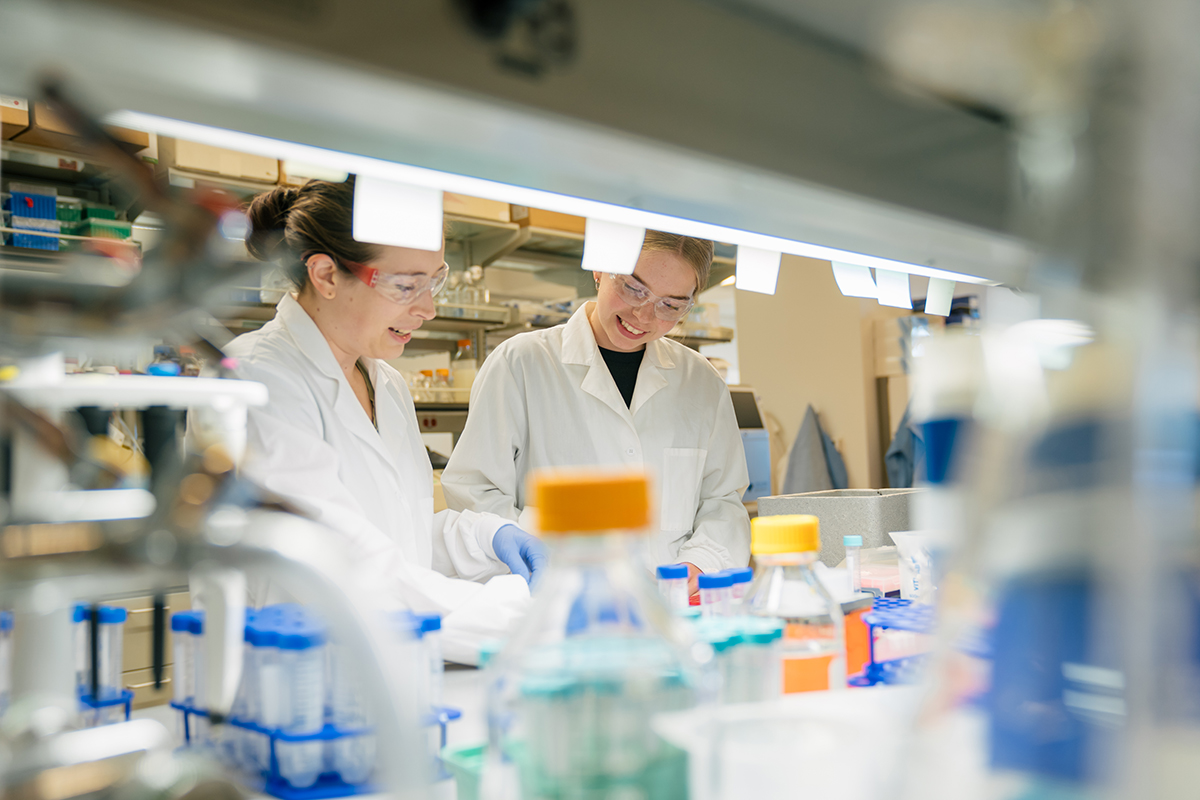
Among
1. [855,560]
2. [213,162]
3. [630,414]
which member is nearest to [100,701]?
[855,560]

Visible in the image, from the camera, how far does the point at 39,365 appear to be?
0.55 m

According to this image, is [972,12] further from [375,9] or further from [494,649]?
[494,649]

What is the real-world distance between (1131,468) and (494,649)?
464 mm

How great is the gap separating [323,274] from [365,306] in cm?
10

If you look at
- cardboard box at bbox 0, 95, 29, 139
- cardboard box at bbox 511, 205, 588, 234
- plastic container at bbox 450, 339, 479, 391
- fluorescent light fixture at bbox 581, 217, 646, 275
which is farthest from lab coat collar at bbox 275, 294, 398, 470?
cardboard box at bbox 511, 205, 588, 234

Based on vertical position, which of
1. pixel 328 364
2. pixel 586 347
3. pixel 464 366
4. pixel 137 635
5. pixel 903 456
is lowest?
pixel 137 635

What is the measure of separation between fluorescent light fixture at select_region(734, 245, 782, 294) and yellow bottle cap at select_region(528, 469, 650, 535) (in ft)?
2.15

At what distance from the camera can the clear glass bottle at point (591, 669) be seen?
44 cm

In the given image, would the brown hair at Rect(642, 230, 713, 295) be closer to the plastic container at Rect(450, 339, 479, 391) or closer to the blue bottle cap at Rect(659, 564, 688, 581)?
the blue bottle cap at Rect(659, 564, 688, 581)

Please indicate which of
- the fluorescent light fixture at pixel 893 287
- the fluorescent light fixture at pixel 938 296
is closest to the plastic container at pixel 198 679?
the fluorescent light fixture at pixel 893 287

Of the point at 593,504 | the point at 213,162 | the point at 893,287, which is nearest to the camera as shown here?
the point at 593,504

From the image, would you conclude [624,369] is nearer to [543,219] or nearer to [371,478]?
[371,478]

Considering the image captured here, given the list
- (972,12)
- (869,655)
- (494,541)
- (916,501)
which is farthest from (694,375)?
(972,12)

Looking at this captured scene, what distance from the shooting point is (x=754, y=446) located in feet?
12.6
